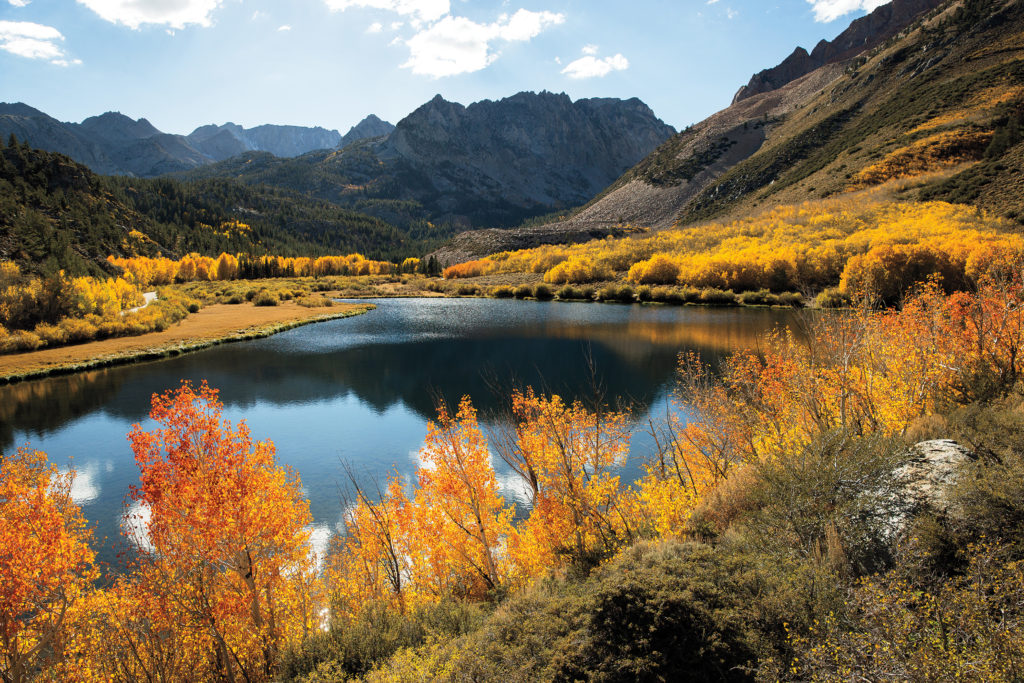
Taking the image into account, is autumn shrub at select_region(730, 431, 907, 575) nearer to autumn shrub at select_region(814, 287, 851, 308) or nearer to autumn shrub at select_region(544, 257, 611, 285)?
autumn shrub at select_region(814, 287, 851, 308)

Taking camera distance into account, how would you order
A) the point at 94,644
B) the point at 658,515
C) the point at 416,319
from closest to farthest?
1. the point at 94,644
2. the point at 658,515
3. the point at 416,319

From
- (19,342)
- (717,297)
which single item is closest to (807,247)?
(717,297)

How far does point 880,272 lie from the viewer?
52031 mm

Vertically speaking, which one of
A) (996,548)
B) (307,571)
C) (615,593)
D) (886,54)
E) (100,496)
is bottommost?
(307,571)

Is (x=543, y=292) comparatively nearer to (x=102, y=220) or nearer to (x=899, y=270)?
(x=899, y=270)

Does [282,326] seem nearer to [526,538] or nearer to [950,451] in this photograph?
[526,538]

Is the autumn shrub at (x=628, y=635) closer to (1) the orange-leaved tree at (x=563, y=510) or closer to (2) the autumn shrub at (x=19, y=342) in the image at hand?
(1) the orange-leaved tree at (x=563, y=510)

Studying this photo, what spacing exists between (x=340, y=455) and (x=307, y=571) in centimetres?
974

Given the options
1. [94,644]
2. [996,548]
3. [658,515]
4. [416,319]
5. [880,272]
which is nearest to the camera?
[996,548]

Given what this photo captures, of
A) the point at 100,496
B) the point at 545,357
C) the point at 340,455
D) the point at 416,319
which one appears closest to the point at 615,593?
the point at 340,455

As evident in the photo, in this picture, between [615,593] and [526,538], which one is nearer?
[615,593]

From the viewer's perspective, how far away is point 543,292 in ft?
297

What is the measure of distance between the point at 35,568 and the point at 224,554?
4.96m

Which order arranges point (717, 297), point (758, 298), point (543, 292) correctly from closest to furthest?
point (758, 298) < point (717, 297) < point (543, 292)
